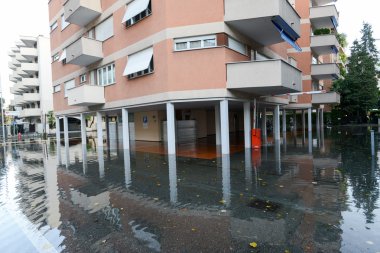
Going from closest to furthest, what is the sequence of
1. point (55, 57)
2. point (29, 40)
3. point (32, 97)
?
1. point (55, 57)
2. point (32, 97)
3. point (29, 40)

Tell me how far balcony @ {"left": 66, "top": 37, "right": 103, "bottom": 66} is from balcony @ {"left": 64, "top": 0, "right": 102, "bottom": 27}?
208cm

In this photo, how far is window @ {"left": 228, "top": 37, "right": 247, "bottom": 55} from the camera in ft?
47.4

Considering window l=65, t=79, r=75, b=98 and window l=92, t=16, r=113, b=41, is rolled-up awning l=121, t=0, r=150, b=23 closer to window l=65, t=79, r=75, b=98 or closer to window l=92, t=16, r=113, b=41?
window l=92, t=16, r=113, b=41

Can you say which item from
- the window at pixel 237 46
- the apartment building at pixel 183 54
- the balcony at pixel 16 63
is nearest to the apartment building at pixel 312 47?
the apartment building at pixel 183 54

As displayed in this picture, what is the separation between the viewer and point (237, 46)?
15133 mm

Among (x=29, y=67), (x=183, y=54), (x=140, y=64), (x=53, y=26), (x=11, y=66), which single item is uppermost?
(x=11, y=66)

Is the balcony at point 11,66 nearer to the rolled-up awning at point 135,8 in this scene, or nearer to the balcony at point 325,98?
the rolled-up awning at point 135,8

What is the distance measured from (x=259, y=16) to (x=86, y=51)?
11.8m

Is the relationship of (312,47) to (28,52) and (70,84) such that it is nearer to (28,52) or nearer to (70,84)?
(70,84)

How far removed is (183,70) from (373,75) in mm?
36308

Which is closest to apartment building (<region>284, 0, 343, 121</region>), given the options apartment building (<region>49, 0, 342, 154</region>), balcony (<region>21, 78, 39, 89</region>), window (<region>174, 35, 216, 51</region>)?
apartment building (<region>49, 0, 342, 154</region>)

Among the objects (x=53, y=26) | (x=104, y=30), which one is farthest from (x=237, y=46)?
(x=53, y=26)

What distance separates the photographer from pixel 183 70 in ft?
45.7

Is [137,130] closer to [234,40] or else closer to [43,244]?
[234,40]
